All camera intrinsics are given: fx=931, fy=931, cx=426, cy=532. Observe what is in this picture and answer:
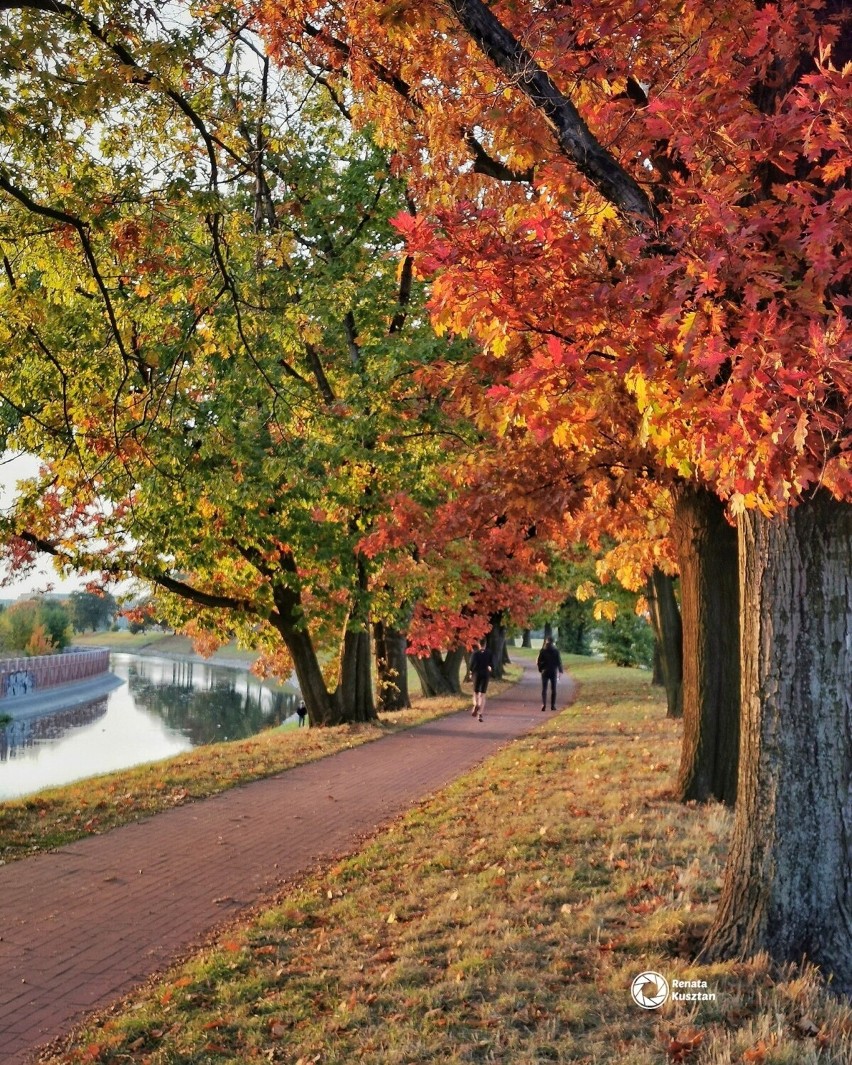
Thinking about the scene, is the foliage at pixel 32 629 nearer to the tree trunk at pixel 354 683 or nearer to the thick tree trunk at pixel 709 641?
the tree trunk at pixel 354 683

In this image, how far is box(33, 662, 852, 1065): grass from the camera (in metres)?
4.32

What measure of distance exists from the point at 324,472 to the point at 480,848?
8.33 metres

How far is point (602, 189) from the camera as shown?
492 centimetres

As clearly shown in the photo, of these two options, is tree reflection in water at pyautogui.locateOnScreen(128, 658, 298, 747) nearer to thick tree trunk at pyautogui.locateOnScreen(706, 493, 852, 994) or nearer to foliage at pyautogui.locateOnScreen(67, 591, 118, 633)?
thick tree trunk at pyautogui.locateOnScreen(706, 493, 852, 994)

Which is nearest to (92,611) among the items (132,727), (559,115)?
(132,727)

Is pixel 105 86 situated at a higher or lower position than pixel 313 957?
higher

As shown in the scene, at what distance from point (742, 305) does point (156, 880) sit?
21.0 ft

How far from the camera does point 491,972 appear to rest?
518 centimetres

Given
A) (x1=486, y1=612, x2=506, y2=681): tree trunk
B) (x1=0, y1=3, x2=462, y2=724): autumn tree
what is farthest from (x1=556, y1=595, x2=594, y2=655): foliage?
(x1=0, y1=3, x2=462, y2=724): autumn tree

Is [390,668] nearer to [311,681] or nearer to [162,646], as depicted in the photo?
[311,681]

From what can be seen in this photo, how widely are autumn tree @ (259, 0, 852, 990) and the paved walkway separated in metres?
3.62

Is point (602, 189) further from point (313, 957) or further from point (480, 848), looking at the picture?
point (480, 848)

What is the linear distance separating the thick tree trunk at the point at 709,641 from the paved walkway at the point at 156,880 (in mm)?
3463

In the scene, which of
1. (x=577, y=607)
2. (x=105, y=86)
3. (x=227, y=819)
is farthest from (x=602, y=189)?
(x=577, y=607)
